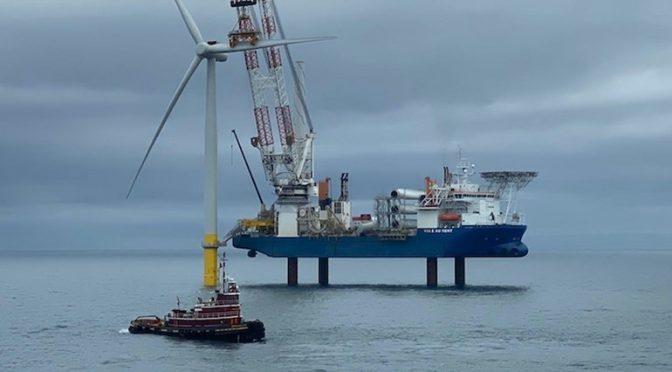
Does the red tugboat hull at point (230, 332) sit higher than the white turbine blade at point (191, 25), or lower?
lower

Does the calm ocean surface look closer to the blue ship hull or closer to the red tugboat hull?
the red tugboat hull

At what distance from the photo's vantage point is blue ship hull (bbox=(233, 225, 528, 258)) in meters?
137

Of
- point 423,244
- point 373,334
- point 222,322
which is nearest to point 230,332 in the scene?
point 222,322

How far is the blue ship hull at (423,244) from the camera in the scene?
448 feet

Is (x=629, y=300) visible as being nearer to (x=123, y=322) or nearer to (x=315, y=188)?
(x=315, y=188)

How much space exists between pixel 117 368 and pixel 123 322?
29.9 metres

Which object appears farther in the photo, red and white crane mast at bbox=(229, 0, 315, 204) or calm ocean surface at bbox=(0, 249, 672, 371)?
red and white crane mast at bbox=(229, 0, 315, 204)

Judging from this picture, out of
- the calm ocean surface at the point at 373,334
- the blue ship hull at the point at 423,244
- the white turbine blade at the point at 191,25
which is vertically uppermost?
the white turbine blade at the point at 191,25

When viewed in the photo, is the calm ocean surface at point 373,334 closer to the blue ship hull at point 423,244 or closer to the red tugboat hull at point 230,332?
the red tugboat hull at point 230,332

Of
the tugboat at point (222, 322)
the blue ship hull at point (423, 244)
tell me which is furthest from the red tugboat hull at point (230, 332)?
the blue ship hull at point (423, 244)

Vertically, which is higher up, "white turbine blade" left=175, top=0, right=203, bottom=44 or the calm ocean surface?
"white turbine blade" left=175, top=0, right=203, bottom=44

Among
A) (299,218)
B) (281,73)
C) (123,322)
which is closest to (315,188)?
(299,218)

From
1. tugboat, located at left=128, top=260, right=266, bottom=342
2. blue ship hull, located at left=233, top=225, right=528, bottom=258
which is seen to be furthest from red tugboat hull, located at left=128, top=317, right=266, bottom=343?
blue ship hull, located at left=233, top=225, right=528, bottom=258

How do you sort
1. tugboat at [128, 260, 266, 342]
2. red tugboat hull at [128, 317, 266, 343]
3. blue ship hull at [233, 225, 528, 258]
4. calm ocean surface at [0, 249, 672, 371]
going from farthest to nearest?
blue ship hull at [233, 225, 528, 258], tugboat at [128, 260, 266, 342], red tugboat hull at [128, 317, 266, 343], calm ocean surface at [0, 249, 672, 371]
